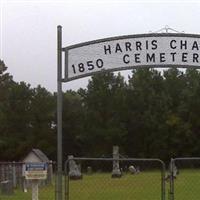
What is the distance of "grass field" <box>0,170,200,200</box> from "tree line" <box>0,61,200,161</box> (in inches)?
2059

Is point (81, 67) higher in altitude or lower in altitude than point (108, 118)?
lower

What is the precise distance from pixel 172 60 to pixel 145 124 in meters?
70.9

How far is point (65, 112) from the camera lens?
86125 millimetres

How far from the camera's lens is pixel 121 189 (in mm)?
25734

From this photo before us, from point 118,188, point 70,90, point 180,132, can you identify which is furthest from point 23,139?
point 118,188

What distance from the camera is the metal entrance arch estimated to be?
12766 mm

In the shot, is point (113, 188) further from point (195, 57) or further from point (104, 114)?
point (104, 114)

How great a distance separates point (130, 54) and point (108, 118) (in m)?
73.7

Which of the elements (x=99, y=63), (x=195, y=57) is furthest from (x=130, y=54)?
(x=195, y=57)

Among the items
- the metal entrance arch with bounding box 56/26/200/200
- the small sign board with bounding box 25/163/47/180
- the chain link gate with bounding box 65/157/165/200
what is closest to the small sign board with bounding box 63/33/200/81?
the metal entrance arch with bounding box 56/26/200/200

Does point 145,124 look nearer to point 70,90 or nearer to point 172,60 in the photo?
point 70,90

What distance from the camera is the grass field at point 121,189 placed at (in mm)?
22531

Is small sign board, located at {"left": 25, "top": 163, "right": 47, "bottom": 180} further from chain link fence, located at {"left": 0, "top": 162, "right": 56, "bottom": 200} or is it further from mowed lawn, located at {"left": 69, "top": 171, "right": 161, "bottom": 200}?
chain link fence, located at {"left": 0, "top": 162, "right": 56, "bottom": 200}

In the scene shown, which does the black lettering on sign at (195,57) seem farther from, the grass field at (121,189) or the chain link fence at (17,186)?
the chain link fence at (17,186)
